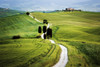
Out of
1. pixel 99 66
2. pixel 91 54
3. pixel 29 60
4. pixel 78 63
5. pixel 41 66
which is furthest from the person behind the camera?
pixel 91 54

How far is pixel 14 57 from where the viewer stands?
2717cm

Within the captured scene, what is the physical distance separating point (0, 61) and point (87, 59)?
2670 cm

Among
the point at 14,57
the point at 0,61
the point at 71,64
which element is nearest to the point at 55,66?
the point at 71,64

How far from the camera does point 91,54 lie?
3522 cm

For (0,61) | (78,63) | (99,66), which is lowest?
(99,66)

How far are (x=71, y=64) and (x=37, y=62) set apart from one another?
9570 mm

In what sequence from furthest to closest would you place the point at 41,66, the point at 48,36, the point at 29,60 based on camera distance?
the point at 48,36 < the point at 29,60 < the point at 41,66

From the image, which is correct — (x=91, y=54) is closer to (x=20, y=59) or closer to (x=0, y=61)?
(x=20, y=59)

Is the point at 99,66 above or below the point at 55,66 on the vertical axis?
below

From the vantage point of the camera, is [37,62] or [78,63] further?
[78,63]

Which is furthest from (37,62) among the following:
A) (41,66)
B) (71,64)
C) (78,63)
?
(78,63)

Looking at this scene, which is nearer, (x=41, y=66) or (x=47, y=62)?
(x=41, y=66)

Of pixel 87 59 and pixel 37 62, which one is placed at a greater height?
pixel 37 62

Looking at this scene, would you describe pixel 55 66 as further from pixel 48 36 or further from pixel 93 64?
pixel 48 36
